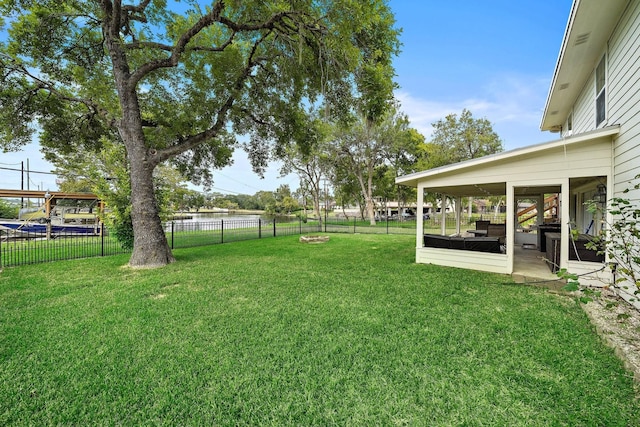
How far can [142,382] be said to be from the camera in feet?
7.23

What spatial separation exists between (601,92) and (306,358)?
7271 millimetres

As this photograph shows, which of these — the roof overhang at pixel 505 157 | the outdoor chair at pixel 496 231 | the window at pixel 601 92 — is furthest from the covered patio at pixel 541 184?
the outdoor chair at pixel 496 231

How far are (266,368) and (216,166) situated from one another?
983 cm

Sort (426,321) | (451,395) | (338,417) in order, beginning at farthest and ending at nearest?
(426,321)
(451,395)
(338,417)

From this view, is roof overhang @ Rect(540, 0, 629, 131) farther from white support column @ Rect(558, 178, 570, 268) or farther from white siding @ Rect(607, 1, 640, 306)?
white support column @ Rect(558, 178, 570, 268)

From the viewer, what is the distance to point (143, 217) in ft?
22.1

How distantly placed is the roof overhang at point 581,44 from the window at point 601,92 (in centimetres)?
22

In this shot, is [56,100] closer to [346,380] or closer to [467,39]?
[346,380]

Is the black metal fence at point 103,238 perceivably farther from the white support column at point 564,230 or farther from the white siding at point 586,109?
the white siding at point 586,109

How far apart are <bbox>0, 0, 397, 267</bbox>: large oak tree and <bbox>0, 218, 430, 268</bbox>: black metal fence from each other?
312cm

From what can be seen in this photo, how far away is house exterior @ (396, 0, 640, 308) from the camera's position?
3932 mm

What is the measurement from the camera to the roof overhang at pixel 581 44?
13.3 ft


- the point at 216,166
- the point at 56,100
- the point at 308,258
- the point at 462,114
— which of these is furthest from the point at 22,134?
the point at 462,114

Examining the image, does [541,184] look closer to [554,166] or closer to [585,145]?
[554,166]
